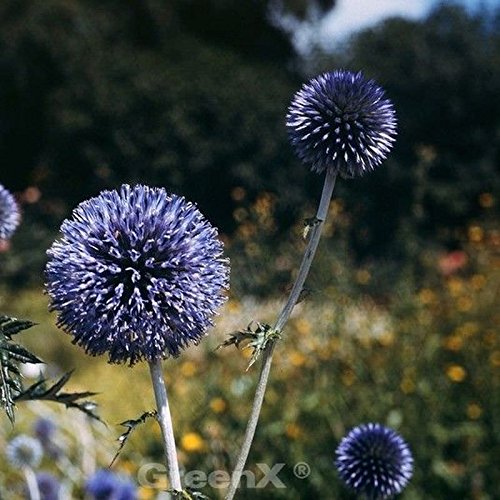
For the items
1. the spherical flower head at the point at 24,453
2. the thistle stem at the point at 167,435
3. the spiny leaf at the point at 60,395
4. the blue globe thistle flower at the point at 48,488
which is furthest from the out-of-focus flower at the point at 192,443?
the thistle stem at the point at 167,435

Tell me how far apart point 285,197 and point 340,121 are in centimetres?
827

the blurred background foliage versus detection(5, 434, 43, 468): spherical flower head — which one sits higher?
the blurred background foliage

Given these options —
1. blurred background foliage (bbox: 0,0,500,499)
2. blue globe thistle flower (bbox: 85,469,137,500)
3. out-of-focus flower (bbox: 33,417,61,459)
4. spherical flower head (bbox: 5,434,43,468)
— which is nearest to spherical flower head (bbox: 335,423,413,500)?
blue globe thistle flower (bbox: 85,469,137,500)

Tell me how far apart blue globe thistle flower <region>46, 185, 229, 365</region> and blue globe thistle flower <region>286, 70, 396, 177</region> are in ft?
1.04

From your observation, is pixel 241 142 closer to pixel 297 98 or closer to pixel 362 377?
pixel 362 377

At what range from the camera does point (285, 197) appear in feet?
32.9

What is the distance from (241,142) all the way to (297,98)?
1020cm

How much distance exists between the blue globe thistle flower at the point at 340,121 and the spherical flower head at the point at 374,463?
682 millimetres

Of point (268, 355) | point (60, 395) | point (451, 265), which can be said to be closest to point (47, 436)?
point (60, 395)

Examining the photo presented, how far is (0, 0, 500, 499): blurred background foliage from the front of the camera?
4.32 m

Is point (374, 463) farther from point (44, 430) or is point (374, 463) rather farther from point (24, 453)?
point (44, 430)

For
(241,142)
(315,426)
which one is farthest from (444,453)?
(241,142)

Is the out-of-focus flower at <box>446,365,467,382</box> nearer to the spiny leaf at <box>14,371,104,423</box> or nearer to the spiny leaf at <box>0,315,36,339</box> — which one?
the spiny leaf at <box>14,371,104,423</box>

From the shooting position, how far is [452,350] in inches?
191
